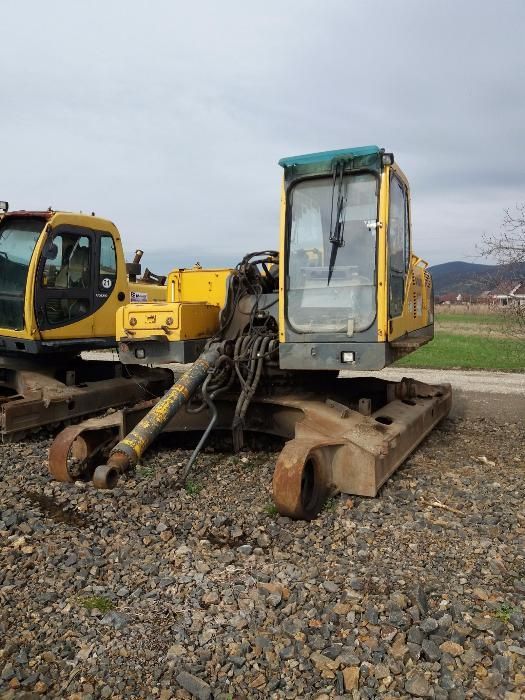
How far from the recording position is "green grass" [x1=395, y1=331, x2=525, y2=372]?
14828mm

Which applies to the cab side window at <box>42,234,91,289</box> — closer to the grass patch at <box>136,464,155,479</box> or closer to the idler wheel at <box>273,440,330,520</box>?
the grass patch at <box>136,464,155,479</box>

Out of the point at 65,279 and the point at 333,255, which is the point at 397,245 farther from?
the point at 65,279

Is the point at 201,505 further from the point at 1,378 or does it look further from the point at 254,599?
the point at 1,378

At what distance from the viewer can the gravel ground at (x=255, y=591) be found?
2.92m

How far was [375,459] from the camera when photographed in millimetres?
4926

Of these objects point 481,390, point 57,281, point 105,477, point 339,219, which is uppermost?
point 339,219

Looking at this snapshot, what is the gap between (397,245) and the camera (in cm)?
595

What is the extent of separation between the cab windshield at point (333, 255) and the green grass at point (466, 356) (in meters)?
6.61

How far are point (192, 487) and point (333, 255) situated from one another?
240cm

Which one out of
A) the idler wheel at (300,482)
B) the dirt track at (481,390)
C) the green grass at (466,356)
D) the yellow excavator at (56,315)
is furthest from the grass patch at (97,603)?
the green grass at (466,356)

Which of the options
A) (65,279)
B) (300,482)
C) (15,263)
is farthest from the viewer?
(65,279)

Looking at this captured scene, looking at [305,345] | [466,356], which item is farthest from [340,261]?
[466,356]

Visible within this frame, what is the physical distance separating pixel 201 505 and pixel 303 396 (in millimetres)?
A: 1744

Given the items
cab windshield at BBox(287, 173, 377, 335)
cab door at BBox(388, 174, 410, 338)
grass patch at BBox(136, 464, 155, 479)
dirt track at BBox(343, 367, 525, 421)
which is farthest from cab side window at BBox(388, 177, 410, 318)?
dirt track at BBox(343, 367, 525, 421)
